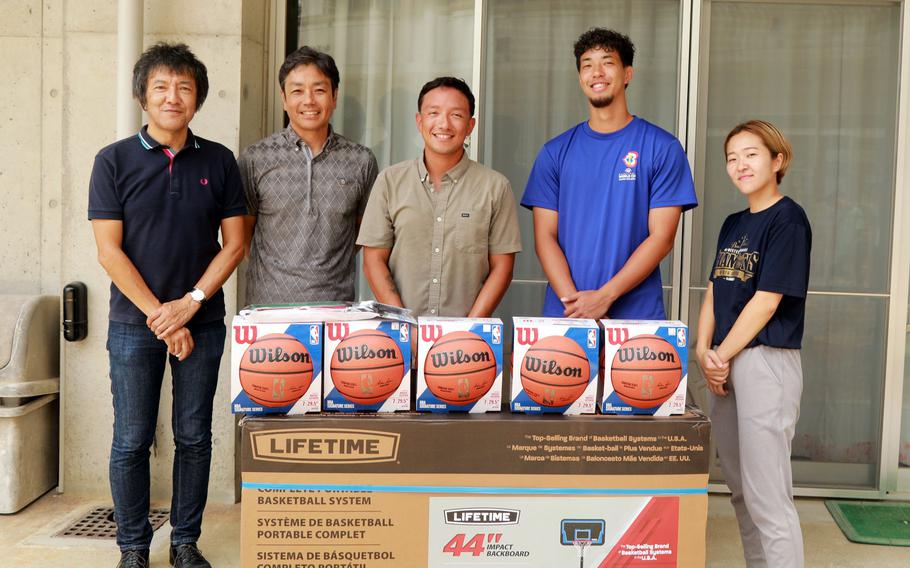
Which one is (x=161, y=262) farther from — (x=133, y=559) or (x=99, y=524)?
(x=99, y=524)

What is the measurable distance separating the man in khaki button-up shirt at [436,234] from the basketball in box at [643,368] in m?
0.83

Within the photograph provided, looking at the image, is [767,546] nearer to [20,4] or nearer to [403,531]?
[403,531]

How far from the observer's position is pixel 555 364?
84.4 inches

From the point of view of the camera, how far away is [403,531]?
6.89ft

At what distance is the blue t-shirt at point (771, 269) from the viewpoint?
103 inches

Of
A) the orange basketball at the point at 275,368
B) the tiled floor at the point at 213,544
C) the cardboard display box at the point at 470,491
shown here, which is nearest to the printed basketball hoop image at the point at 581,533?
the cardboard display box at the point at 470,491

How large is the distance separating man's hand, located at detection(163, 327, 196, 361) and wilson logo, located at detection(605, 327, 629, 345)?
1.55 metres

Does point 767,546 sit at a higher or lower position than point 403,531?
lower

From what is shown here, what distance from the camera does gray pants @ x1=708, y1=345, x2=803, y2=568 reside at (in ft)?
8.58

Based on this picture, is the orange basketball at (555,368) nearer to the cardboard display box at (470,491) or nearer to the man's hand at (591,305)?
the cardboard display box at (470,491)

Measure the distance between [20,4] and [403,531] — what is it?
11.3 ft

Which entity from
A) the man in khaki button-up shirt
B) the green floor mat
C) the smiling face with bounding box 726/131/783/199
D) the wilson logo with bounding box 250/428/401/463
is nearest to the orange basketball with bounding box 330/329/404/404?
the wilson logo with bounding box 250/428/401/463

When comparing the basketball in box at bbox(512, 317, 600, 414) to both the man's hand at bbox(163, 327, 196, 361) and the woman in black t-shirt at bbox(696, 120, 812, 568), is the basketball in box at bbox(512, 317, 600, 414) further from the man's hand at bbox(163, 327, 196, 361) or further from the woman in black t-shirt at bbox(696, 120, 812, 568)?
the man's hand at bbox(163, 327, 196, 361)

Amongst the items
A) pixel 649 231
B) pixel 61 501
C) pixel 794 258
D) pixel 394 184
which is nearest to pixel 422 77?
pixel 394 184
